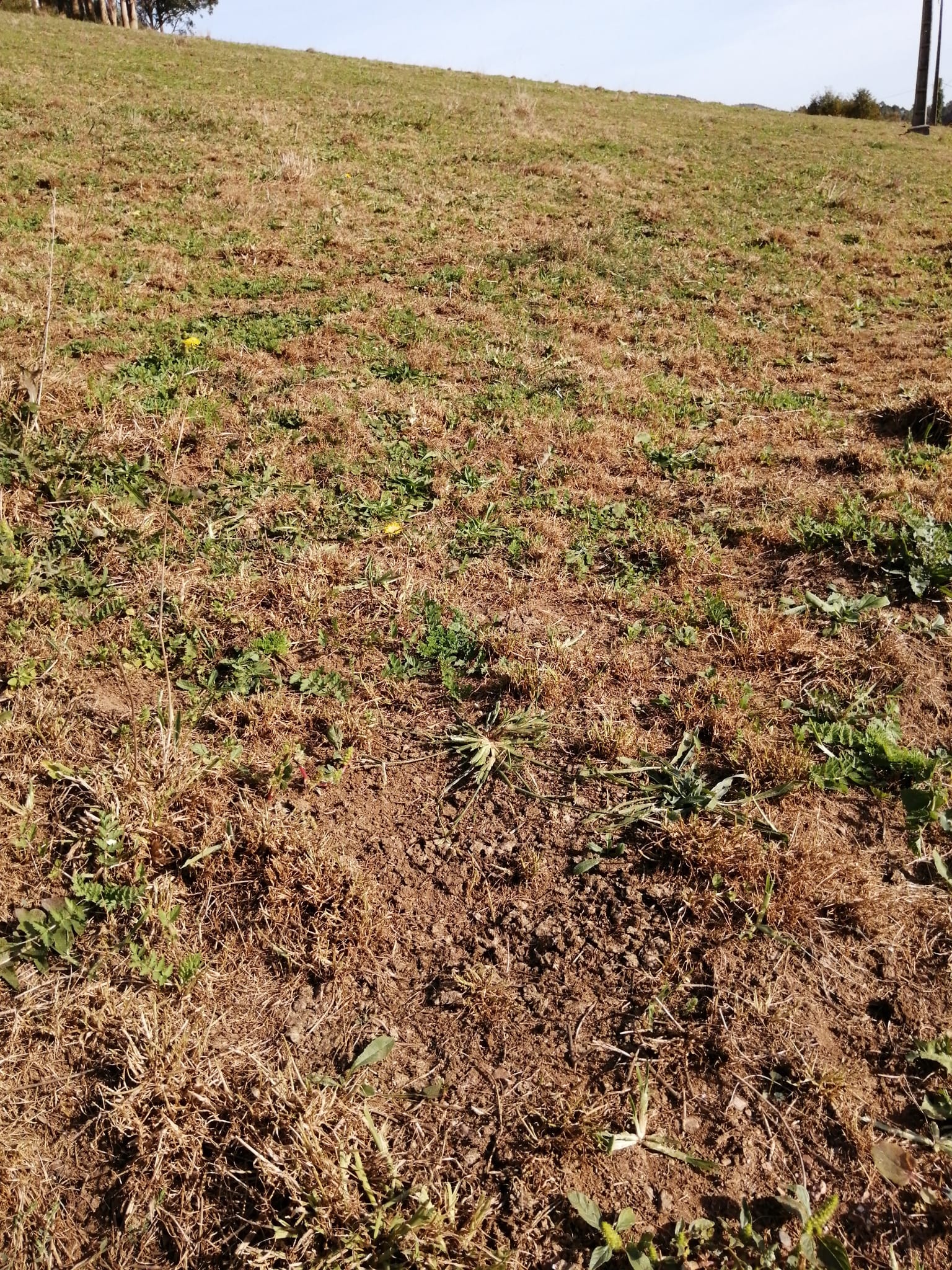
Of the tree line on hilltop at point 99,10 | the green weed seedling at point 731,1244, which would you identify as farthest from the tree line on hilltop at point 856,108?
the green weed seedling at point 731,1244

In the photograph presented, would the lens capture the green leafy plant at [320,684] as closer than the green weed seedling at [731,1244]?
No

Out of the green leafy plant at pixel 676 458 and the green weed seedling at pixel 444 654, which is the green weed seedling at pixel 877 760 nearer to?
the green weed seedling at pixel 444 654

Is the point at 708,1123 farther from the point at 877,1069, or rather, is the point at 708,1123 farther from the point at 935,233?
the point at 935,233

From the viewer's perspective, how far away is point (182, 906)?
8.38ft

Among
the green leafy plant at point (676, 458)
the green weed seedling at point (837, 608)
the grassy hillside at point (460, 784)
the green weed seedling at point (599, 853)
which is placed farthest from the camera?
the green leafy plant at point (676, 458)

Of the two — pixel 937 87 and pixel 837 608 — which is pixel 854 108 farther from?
pixel 837 608

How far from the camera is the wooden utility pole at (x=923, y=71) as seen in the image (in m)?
18.9

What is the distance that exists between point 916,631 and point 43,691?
157 inches

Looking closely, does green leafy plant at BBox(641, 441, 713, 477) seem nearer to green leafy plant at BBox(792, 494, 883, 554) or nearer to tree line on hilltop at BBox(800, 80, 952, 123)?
green leafy plant at BBox(792, 494, 883, 554)

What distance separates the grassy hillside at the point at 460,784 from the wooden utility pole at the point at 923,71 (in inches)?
680

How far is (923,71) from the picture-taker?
1998 cm

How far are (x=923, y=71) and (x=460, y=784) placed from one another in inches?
1023

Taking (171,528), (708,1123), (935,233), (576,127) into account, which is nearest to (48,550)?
(171,528)

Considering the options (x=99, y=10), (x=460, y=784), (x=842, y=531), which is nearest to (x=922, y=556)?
(x=842, y=531)
